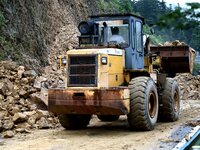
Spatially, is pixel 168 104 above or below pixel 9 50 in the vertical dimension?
below

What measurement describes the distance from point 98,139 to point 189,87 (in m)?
15.6

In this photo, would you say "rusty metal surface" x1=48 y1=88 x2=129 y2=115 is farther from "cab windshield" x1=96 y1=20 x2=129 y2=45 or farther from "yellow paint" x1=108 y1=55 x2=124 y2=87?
"cab windshield" x1=96 y1=20 x2=129 y2=45

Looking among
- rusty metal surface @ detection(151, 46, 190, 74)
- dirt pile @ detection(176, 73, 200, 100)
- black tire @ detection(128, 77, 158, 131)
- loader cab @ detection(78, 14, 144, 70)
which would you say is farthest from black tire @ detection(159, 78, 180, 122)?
dirt pile @ detection(176, 73, 200, 100)

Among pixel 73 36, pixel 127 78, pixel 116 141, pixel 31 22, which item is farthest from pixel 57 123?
pixel 73 36

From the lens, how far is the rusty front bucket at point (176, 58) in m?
13.6

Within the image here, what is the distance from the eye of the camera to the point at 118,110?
8.41 m

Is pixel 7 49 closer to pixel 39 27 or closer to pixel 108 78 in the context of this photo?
pixel 39 27

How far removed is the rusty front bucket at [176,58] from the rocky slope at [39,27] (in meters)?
5.04

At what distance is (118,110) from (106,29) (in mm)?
2209

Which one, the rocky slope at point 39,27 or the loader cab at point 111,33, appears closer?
the loader cab at point 111,33

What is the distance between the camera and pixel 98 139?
27.5ft

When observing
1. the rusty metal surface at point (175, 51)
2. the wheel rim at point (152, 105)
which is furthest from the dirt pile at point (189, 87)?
the wheel rim at point (152, 105)

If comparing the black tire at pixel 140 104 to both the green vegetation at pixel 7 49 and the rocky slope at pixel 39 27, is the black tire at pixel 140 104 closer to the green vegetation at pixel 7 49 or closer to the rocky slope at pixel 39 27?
the green vegetation at pixel 7 49

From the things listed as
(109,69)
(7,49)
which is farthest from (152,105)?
(7,49)
